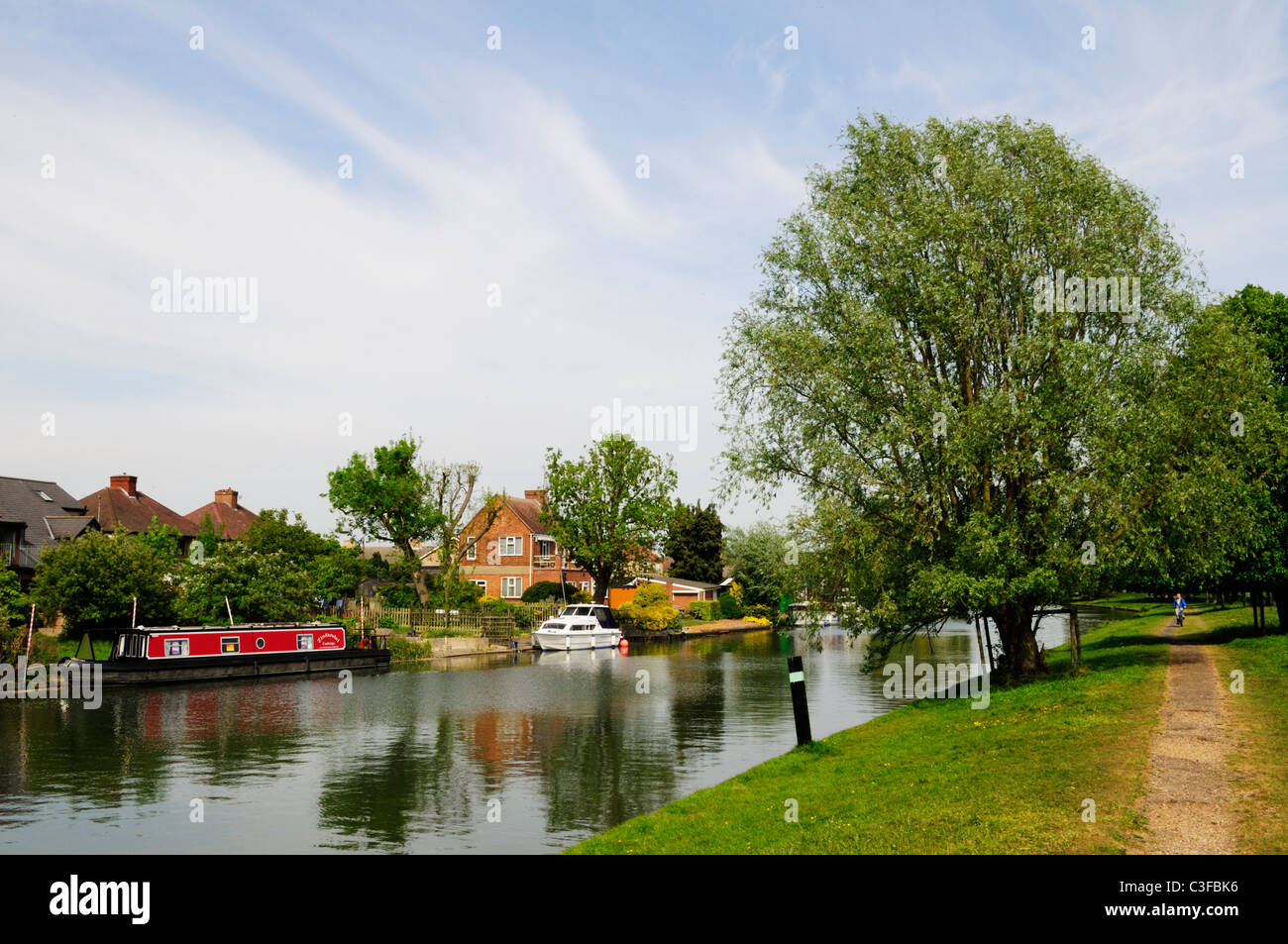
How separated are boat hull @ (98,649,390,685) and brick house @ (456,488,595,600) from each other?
119 feet

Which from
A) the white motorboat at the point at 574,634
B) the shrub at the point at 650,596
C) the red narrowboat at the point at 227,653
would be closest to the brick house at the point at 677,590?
the shrub at the point at 650,596

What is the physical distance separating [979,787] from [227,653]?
38.8m

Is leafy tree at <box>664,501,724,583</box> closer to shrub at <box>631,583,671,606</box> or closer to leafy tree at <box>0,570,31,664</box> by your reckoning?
shrub at <box>631,583,671,606</box>

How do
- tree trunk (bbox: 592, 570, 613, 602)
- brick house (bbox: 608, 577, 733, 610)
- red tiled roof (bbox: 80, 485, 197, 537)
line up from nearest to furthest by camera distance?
red tiled roof (bbox: 80, 485, 197, 537) < tree trunk (bbox: 592, 570, 613, 602) < brick house (bbox: 608, 577, 733, 610)

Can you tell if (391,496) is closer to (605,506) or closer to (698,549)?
(605,506)

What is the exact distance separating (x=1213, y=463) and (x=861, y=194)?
11607 millimetres

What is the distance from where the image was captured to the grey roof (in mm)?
54375

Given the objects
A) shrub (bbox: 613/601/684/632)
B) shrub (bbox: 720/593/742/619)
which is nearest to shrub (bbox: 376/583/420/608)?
shrub (bbox: 613/601/684/632)

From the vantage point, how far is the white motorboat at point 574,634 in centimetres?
6406

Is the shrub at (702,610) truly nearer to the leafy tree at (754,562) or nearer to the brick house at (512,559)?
the leafy tree at (754,562)

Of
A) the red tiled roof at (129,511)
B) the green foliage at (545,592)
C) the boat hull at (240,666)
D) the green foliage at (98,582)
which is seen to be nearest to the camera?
the boat hull at (240,666)

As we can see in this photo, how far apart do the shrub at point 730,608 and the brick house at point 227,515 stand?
146ft

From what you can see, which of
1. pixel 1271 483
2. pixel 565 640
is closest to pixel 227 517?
pixel 565 640

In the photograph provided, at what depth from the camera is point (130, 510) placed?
69375 millimetres
